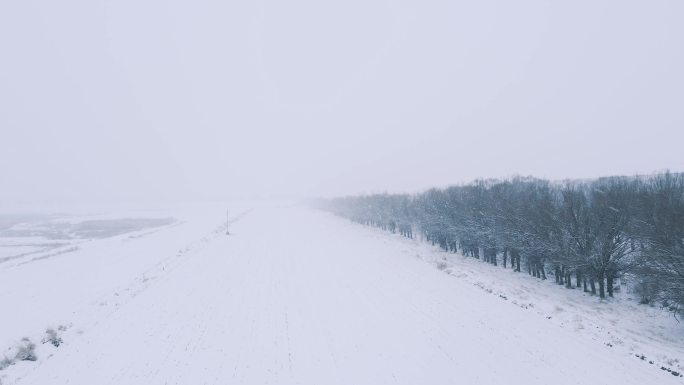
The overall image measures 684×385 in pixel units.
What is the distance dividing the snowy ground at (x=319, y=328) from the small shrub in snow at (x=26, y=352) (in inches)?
19.3

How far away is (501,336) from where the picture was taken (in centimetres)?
2172

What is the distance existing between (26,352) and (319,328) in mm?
14970

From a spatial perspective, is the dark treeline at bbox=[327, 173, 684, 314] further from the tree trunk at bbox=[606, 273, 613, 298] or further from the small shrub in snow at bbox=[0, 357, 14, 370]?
the small shrub in snow at bbox=[0, 357, 14, 370]

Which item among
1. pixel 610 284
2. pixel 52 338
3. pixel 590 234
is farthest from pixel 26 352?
pixel 610 284

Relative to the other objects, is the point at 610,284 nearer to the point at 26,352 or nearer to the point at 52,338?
the point at 52,338

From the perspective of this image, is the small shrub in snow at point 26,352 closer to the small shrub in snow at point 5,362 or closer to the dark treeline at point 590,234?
the small shrub in snow at point 5,362

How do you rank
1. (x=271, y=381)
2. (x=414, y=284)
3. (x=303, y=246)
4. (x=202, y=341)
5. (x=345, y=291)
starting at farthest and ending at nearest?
(x=303, y=246) < (x=414, y=284) < (x=345, y=291) < (x=202, y=341) < (x=271, y=381)

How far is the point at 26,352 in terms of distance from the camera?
64.0ft

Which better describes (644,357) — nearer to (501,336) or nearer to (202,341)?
(501,336)

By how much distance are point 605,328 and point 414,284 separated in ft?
49.3

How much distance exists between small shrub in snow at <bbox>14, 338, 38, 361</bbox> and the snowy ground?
1.61 feet

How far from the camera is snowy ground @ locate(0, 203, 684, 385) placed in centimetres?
1742

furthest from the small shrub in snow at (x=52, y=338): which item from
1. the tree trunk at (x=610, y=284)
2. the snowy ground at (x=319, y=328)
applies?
the tree trunk at (x=610, y=284)

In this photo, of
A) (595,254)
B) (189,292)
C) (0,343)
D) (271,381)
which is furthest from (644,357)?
(0,343)
